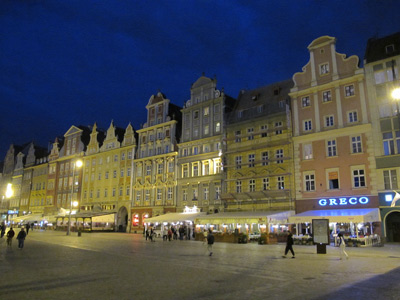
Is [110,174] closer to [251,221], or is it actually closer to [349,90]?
[251,221]

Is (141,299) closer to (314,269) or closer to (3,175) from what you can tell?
(314,269)

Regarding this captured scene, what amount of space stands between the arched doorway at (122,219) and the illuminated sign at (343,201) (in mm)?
32902

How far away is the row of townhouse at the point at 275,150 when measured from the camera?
31.5 metres

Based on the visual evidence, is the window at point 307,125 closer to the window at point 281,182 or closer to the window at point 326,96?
the window at point 326,96

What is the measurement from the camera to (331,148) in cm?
3416

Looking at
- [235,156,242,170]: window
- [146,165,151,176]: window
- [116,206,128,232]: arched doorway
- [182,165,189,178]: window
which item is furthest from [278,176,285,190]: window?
[116,206,128,232]: arched doorway

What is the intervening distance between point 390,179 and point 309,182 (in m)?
7.12

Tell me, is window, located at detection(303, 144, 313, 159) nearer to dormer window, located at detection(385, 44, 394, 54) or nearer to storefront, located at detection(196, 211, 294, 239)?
storefront, located at detection(196, 211, 294, 239)

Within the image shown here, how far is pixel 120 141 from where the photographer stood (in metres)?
60.4

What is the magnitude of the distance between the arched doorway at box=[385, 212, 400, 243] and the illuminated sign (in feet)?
7.23

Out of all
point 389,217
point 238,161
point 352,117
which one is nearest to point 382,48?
point 352,117

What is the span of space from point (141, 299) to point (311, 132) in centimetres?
2984

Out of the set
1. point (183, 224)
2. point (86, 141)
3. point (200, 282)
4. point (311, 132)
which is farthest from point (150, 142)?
point (200, 282)

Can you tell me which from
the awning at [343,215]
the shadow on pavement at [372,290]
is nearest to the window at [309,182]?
the awning at [343,215]
